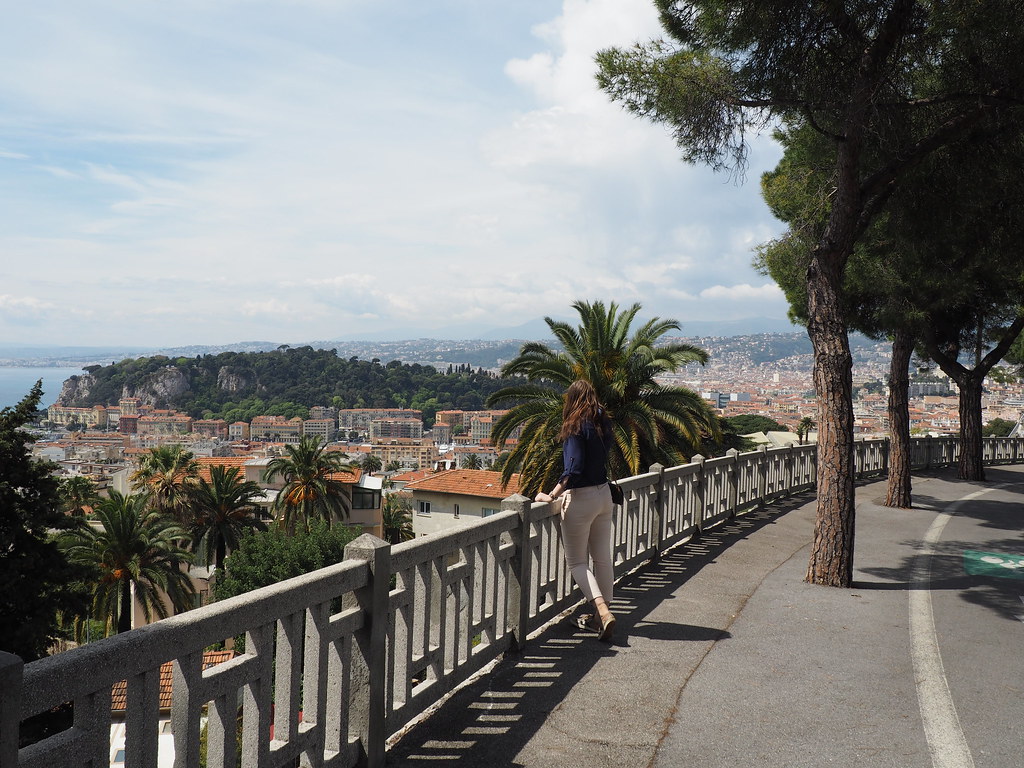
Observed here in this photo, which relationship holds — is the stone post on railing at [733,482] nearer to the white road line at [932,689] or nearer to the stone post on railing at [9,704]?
the white road line at [932,689]

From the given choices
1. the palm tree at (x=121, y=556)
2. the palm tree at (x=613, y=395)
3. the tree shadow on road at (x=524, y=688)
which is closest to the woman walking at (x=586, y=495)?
the tree shadow on road at (x=524, y=688)

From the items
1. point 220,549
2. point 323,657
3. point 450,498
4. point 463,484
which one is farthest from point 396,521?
point 323,657

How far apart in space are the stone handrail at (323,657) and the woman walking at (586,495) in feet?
0.76

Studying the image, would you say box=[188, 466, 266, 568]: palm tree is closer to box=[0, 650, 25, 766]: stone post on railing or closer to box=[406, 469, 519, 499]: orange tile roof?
box=[406, 469, 519, 499]: orange tile roof

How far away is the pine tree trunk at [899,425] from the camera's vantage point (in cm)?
1399

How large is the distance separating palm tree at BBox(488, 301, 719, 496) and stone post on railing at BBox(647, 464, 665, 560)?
9.68 metres

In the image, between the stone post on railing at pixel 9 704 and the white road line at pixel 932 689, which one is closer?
the stone post on railing at pixel 9 704

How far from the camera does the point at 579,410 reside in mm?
5555

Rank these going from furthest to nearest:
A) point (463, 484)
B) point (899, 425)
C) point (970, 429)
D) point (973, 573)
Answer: point (463, 484) < point (970, 429) < point (899, 425) < point (973, 573)

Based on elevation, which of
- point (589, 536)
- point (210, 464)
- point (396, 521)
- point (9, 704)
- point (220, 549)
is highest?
point (9, 704)

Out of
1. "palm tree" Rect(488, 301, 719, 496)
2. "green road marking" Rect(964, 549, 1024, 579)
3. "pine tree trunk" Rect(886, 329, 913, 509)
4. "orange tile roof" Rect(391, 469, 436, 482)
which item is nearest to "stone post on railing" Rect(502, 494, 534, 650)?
"green road marking" Rect(964, 549, 1024, 579)

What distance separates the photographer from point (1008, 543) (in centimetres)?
1036

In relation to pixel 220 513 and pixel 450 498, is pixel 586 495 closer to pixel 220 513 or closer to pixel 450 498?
pixel 220 513

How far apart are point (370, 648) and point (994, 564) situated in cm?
797
